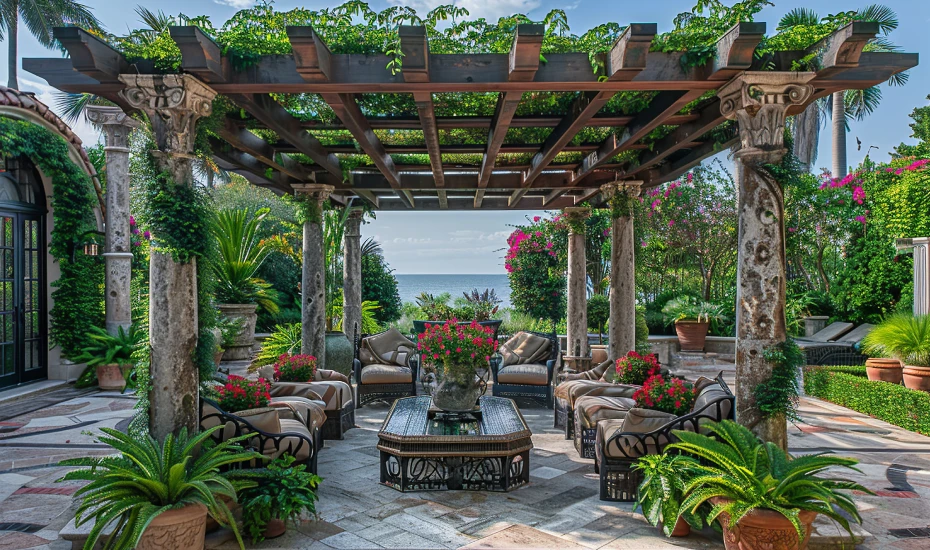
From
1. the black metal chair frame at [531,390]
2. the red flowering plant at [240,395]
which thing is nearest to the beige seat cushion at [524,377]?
the black metal chair frame at [531,390]

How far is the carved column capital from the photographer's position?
3.88 metres

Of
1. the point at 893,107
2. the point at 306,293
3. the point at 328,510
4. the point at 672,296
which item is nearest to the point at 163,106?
the point at 328,510

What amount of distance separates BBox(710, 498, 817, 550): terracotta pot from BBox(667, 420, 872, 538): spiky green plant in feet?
0.12

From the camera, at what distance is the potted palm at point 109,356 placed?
341 inches

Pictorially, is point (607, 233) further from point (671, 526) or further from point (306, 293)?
point (671, 526)

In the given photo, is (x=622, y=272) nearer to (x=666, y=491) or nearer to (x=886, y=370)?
(x=886, y=370)

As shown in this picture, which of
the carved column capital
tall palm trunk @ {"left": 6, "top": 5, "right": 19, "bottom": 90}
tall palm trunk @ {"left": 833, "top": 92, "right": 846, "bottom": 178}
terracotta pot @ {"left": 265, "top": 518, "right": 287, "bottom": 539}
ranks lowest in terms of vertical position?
terracotta pot @ {"left": 265, "top": 518, "right": 287, "bottom": 539}

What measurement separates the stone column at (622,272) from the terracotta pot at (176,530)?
18.3 ft

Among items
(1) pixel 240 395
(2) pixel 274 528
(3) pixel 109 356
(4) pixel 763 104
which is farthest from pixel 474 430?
(3) pixel 109 356

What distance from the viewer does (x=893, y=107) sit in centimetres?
2689

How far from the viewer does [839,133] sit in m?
19.1

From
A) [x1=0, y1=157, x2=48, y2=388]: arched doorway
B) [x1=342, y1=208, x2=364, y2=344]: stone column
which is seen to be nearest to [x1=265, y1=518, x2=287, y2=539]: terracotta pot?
[x1=0, y1=157, x2=48, y2=388]: arched doorway

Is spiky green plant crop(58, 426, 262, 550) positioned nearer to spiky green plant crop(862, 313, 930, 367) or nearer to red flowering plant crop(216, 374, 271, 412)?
red flowering plant crop(216, 374, 271, 412)

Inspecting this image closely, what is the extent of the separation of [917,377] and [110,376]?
33.4ft
